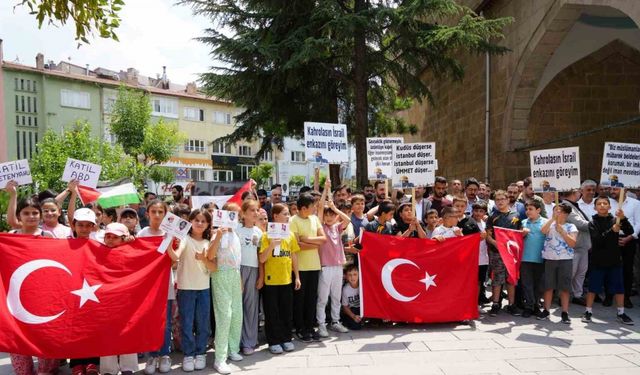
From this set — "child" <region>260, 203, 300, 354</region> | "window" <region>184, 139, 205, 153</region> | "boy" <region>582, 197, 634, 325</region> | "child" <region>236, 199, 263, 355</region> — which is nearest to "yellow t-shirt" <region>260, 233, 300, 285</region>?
"child" <region>260, 203, 300, 354</region>

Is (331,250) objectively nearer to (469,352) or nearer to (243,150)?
(469,352)

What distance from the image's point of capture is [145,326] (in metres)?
5.02

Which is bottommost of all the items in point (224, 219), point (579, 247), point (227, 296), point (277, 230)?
point (227, 296)

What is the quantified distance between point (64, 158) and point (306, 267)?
83.6ft

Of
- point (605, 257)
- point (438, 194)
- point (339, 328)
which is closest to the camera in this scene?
point (339, 328)

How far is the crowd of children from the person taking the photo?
207 inches

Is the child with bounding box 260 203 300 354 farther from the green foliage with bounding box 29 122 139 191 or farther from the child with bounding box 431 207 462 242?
the green foliage with bounding box 29 122 139 191

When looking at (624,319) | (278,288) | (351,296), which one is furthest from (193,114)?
(624,319)

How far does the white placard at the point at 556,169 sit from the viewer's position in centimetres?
729

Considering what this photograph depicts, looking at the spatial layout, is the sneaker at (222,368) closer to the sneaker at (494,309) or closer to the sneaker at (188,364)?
the sneaker at (188,364)

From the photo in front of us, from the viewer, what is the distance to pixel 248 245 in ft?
18.8

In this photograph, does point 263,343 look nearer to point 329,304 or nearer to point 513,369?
point 329,304

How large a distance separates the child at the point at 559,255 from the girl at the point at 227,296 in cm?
434

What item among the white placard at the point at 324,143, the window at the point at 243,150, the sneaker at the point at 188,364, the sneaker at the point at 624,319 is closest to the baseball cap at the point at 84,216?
the sneaker at the point at 188,364
